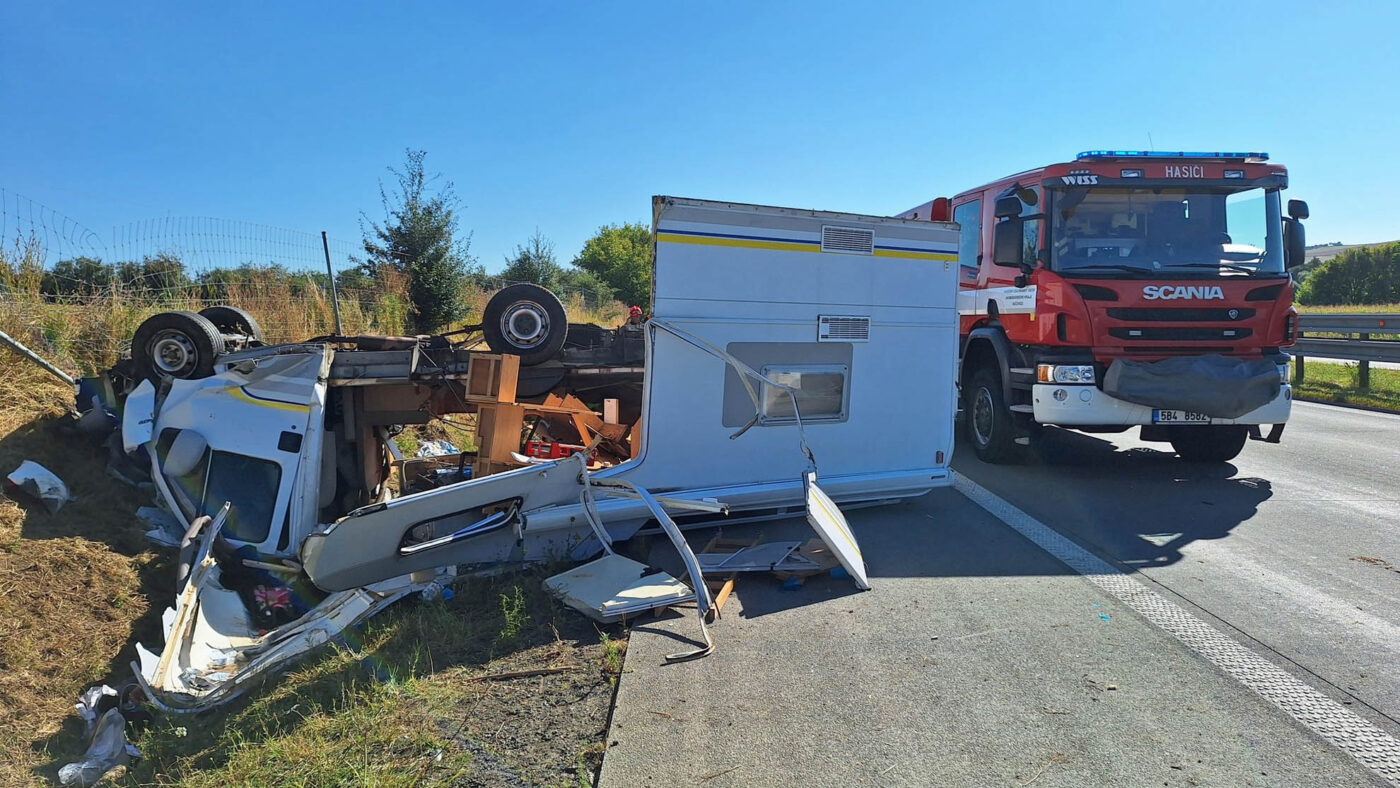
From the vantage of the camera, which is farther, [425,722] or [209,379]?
[209,379]

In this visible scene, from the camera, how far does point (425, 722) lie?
126 inches

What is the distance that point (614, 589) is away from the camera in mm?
4359

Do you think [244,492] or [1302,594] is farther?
[244,492]

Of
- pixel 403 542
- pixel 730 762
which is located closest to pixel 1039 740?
pixel 730 762

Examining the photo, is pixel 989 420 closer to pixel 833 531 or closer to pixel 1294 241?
pixel 1294 241

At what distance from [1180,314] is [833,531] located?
13.6ft

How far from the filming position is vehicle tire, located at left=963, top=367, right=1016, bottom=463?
7.74 meters

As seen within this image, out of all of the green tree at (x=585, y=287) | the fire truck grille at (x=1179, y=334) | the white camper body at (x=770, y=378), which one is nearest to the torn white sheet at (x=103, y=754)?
the white camper body at (x=770, y=378)

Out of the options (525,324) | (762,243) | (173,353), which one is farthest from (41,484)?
(762,243)

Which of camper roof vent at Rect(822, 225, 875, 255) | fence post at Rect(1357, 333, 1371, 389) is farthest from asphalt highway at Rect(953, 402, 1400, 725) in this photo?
fence post at Rect(1357, 333, 1371, 389)

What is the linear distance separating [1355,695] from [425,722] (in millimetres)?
3758

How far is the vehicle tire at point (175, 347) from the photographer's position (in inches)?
225

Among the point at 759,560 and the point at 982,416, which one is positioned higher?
the point at 982,416

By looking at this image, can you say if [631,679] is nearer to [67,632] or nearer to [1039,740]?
[1039,740]
